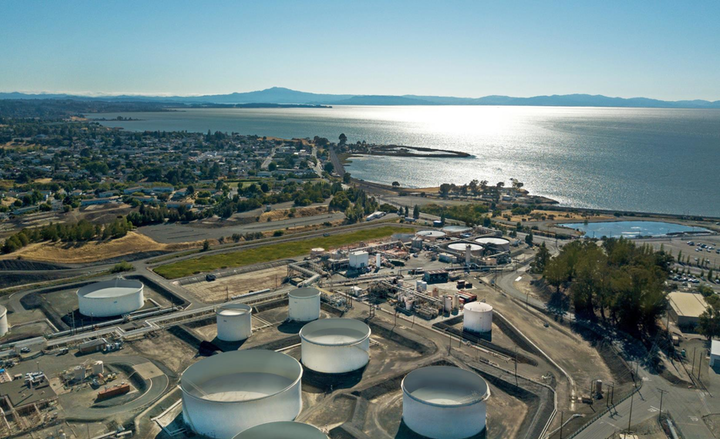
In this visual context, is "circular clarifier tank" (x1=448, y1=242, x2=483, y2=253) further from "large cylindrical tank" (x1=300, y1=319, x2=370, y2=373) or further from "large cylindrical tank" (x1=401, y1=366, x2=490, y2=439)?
"large cylindrical tank" (x1=401, y1=366, x2=490, y2=439)

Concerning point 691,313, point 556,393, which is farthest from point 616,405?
point 691,313

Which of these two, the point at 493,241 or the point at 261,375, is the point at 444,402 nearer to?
the point at 261,375

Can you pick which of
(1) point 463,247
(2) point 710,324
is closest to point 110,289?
(1) point 463,247

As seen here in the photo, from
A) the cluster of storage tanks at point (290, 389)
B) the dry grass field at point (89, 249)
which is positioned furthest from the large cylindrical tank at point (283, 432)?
the dry grass field at point (89, 249)

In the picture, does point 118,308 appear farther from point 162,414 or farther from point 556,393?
point 556,393

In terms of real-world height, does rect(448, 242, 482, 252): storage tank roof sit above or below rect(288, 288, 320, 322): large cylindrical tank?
below

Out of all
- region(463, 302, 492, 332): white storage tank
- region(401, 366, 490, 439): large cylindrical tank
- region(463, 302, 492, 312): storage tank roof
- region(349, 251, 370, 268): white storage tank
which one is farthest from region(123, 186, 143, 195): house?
region(401, 366, 490, 439): large cylindrical tank
